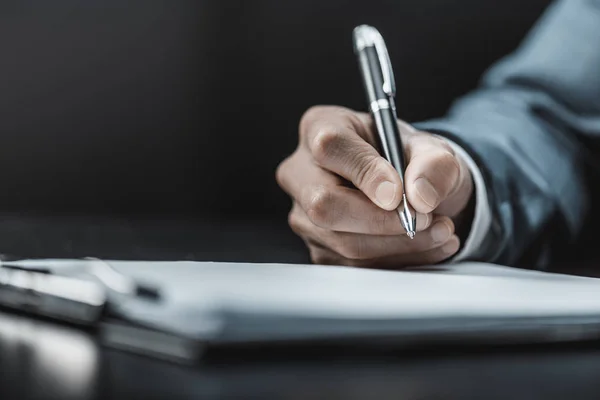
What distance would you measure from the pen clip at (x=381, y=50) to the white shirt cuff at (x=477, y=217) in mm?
105

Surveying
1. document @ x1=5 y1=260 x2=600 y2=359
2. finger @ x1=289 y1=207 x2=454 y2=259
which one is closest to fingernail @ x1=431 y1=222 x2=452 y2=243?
finger @ x1=289 y1=207 x2=454 y2=259

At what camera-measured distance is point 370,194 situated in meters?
0.39

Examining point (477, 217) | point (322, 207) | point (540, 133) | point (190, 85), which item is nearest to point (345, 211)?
point (322, 207)

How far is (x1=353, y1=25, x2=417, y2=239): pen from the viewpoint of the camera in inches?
16.3

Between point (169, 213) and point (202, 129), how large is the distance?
13 cm

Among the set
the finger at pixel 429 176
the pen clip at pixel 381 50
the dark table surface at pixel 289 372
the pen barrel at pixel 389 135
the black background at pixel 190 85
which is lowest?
the dark table surface at pixel 289 372

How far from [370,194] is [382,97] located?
73mm

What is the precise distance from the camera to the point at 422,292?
28 centimetres

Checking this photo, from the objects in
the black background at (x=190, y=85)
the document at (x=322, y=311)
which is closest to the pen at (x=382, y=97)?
the document at (x=322, y=311)

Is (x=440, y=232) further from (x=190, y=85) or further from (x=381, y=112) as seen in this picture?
(x=190, y=85)

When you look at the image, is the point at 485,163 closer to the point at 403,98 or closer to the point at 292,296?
the point at 292,296

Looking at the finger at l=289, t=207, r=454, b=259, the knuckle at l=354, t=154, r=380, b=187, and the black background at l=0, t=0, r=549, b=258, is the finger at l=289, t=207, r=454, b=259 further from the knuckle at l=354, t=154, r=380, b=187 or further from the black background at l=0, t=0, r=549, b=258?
the black background at l=0, t=0, r=549, b=258

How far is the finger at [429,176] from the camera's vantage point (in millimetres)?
385

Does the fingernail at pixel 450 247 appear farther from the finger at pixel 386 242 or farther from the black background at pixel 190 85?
the black background at pixel 190 85
